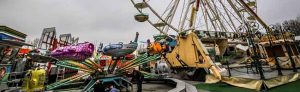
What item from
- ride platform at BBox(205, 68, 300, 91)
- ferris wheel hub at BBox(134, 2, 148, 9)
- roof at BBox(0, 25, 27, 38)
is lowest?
ride platform at BBox(205, 68, 300, 91)

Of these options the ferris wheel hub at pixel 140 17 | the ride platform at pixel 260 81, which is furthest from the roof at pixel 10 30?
the ferris wheel hub at pixel 140 17

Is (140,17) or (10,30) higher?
(140,17)

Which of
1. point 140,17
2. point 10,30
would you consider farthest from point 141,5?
point 10,30

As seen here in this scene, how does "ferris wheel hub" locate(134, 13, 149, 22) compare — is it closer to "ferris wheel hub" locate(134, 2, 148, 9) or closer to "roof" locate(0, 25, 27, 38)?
"ferris wheel hub" locate(134, 2, 148, 9)

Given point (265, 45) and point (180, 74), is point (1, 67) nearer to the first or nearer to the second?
point (180, 74)

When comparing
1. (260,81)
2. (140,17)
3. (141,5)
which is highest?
(141,5)

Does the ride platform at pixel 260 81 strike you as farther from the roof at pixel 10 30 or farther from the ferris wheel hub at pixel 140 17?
the ferris wheel hub at pixel 140 17

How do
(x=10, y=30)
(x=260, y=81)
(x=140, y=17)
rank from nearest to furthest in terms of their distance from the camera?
(x=10, y=30), (x=260, y=81), (x=140, y=17)

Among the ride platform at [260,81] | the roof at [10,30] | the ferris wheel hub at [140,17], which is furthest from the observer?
the ferris wheel hub at [140,17]

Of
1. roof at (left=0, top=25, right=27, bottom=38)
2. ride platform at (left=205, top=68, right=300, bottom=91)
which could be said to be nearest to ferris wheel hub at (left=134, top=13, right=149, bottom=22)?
ride platform at (left=205, top=68, right=300, bottom=91)

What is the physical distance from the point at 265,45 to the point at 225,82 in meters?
5.20

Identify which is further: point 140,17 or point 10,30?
point 140,17

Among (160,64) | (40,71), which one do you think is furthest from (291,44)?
(40,71)

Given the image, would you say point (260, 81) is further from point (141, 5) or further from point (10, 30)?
point (141, 5)
